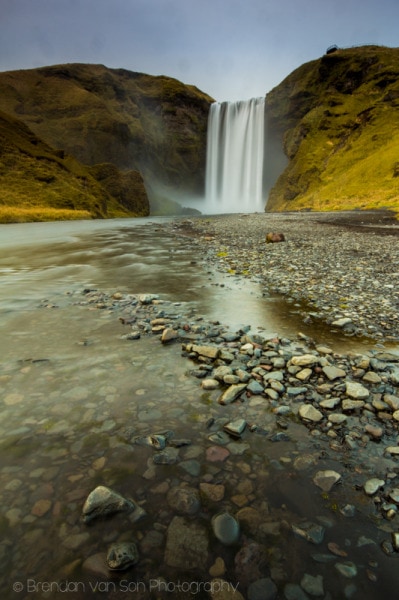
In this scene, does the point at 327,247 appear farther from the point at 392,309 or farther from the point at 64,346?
the point at 64,346

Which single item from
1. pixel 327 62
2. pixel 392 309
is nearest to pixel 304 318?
pixel 392 309

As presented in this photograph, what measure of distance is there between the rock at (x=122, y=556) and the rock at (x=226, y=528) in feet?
1.84

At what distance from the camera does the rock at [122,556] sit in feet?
6.54

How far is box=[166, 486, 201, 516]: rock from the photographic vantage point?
2396 millimetres

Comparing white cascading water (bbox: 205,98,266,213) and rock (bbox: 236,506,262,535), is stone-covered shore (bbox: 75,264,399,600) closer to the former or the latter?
rock (bbox: 236,506,262,535)

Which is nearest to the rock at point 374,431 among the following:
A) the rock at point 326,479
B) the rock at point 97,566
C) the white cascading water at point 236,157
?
the rock at point 326,479

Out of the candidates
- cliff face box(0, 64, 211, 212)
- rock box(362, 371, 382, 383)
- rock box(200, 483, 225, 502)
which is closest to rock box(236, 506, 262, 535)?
rock box(200, 483, 225, 502)

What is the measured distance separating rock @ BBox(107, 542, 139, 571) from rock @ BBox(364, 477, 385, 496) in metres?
1.83

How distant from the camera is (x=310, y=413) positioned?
11.4ft

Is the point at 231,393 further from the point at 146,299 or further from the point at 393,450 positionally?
the point at 146,299

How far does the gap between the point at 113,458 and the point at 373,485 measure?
2.24 metres

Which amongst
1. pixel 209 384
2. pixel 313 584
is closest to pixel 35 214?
pixel 209 384

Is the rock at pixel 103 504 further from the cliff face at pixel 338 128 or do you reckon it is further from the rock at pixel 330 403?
the cliff face at pixel 338 128

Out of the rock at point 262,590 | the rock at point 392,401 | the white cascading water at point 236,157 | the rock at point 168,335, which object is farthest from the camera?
the white cascading water at point 236,157
